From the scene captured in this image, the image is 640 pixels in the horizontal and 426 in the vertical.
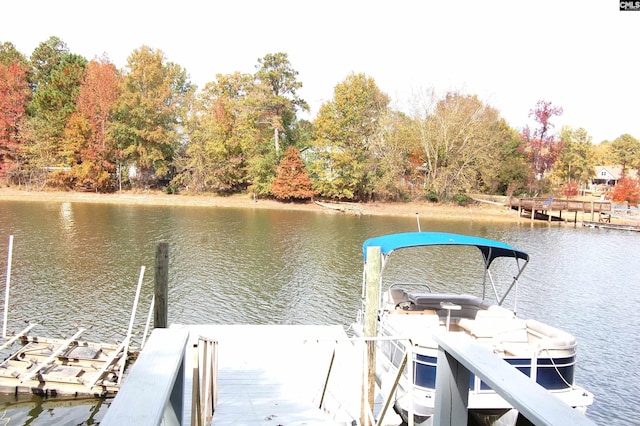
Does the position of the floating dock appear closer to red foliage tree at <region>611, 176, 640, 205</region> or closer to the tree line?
the tree line

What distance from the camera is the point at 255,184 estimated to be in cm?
4816

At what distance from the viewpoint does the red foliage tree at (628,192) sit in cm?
5372

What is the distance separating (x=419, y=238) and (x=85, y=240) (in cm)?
2043

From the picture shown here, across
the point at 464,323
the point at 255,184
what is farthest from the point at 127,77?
the point at 464,323

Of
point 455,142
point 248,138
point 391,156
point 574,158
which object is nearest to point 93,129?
point 248,138

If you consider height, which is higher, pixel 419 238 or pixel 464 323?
pixel 419 238

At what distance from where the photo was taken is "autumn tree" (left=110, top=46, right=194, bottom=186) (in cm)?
4753

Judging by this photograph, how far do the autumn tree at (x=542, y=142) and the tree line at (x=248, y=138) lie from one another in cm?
657

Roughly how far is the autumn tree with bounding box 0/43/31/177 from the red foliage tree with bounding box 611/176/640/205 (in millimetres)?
65252

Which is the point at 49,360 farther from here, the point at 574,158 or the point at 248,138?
the point at 574,158

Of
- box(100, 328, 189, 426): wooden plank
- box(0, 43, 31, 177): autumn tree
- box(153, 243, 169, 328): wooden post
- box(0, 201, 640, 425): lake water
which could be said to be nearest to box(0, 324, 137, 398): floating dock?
box(0, 201, 640, 425): lake water

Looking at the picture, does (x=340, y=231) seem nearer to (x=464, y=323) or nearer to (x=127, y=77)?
(x=464, y=323)

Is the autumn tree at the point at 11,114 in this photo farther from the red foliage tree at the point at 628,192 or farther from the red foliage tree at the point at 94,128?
the red foliage tree at the point at 628,192

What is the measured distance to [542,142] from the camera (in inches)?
2318
